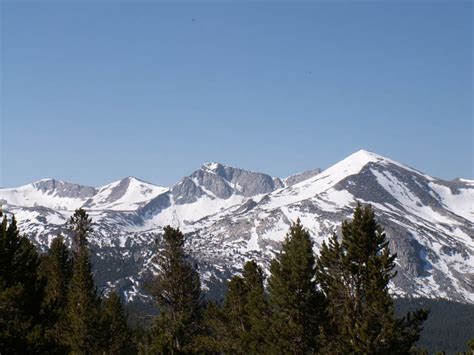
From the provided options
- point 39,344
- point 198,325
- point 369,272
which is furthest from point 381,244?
point 39,344

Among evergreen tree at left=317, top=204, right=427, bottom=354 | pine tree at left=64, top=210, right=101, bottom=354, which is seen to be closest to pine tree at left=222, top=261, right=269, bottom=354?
evergreen tree at left=317, top=204, right=427, bottom=354

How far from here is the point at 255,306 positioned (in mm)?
48125

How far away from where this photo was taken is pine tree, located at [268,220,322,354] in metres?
40.4

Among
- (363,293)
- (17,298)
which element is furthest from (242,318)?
(17,298)

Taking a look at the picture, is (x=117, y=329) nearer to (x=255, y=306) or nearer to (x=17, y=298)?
(x=255, y=306)

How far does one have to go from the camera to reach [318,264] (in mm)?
39719

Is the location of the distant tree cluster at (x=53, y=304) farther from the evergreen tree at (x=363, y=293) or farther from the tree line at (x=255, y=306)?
the evergreen tree at (x=363, y=293)

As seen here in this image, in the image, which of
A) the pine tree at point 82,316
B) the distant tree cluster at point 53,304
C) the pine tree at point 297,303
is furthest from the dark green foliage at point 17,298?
the pine tree at point 297,303

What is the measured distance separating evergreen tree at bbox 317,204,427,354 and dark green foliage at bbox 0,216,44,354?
19009mm

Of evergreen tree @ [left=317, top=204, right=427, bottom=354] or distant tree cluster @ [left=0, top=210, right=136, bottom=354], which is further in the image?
evergreen tree @ [left=317, top=204, right=427, bottom=354]

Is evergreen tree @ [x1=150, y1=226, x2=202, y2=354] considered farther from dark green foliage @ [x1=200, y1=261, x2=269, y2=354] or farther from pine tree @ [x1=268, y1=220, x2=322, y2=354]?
pine tree @ [x1=268, y1=220, x2=322, y2=354]

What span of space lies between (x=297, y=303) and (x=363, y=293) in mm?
5178

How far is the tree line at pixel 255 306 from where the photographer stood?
32.6 m

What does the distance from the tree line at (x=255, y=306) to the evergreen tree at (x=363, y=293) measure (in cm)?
7
